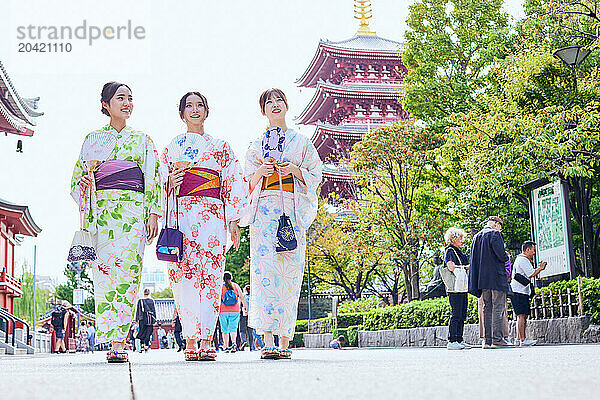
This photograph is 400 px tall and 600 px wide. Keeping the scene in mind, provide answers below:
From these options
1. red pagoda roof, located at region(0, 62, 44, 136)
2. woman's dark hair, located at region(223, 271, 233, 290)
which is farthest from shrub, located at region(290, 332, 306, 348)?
woman's dark hair, located at region(223, 271, 233, 290)

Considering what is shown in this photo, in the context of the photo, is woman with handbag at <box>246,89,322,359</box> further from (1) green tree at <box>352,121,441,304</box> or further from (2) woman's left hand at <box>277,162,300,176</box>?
(1) green tree at <box>352,121,441,304</box>

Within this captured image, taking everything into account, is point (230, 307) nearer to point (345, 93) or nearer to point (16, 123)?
point (16, 123)

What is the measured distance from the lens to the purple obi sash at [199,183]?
263 inches

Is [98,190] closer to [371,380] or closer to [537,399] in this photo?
[371,380]

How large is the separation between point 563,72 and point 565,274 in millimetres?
4508

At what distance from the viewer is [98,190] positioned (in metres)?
6.53

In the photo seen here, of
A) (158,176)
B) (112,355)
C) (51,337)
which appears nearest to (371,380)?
(112,355)

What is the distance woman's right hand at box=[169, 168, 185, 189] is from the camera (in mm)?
6688

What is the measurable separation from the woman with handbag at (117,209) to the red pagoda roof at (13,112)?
751 inches

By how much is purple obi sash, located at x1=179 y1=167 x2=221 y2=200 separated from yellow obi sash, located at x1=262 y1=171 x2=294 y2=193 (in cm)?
44

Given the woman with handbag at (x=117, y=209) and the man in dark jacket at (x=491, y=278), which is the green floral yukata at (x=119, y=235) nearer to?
the woman with handbag at (x=117, y=209)

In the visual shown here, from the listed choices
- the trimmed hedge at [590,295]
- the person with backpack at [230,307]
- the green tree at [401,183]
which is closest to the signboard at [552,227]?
the trimmed hedge at [590,295]

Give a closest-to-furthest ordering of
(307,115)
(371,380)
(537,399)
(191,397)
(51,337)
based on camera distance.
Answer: (537,399), (191,397), (371,380), (51,337), (307,115)

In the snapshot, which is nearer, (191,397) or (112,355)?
(191,397)
